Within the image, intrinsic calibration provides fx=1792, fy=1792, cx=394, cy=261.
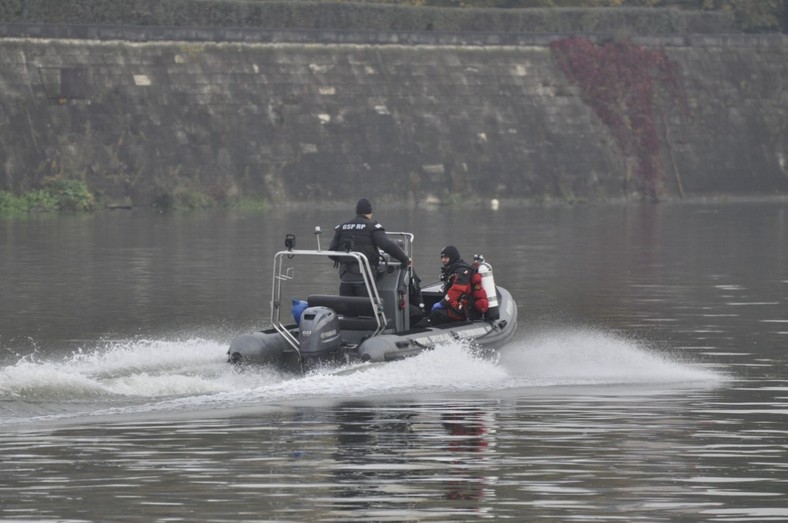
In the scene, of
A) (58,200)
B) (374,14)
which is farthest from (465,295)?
(374,14)

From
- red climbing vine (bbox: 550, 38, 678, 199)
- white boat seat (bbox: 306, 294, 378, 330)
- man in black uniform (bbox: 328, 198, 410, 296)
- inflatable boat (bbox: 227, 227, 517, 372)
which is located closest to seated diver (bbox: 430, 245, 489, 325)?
inflatable boat (bbox: 227, 227, 517, 372)

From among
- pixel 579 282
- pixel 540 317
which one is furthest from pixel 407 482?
pixel 579 282

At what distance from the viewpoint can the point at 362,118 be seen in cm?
6325

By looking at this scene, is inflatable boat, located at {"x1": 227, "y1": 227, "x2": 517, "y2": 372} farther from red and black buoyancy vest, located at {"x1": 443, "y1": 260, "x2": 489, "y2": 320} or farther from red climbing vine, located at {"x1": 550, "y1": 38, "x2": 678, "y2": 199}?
red climbing vine, located at {"x1": 550, "y1": 38, "x2": 678, "y2": 199}

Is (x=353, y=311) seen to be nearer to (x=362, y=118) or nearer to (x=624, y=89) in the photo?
(x=362, y=118)

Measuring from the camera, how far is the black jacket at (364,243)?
21.1 meters

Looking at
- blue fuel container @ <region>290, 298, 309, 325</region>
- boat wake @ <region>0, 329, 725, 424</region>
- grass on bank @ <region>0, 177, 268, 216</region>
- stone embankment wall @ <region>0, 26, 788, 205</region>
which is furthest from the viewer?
stone embankment wall @ <region>0, 26, 788, 205</region>

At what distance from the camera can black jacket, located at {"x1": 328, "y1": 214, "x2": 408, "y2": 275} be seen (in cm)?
2109

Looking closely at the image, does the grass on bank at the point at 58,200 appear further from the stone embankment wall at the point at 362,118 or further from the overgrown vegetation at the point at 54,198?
the stone embankment wall at the point at 362,118

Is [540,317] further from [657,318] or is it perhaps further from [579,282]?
[579,282]

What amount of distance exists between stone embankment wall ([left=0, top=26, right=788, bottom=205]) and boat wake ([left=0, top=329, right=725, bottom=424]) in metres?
35.3

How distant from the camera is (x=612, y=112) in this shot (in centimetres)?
6944

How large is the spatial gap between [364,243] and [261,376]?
2392 millimetres

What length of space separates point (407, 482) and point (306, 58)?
168 ft
